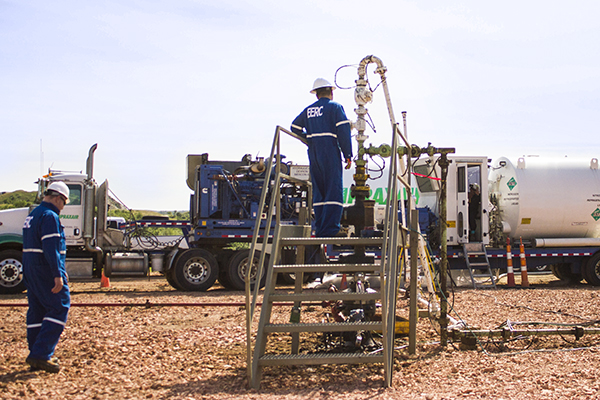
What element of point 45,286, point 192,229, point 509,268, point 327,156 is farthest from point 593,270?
point 45,286

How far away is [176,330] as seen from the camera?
7.77m

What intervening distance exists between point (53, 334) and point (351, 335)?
9.75 feet

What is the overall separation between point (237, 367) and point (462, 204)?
9.79 metres

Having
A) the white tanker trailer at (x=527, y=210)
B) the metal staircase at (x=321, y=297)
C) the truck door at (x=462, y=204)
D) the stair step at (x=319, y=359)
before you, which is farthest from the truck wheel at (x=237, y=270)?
the stair step at (x=319, y=359)

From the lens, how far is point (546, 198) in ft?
48.9

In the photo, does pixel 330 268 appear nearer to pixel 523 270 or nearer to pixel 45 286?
pixel 45 286

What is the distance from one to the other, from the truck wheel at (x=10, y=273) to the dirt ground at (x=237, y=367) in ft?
11.0

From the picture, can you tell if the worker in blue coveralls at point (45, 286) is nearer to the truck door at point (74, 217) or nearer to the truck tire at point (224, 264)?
the truck tire at point (224, 264)

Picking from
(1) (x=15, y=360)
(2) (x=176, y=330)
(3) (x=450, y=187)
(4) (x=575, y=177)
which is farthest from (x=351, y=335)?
(4) (x=575, y=177)

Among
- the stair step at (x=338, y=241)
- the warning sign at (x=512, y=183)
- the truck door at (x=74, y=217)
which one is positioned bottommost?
the stair step at (x=338, y=241)

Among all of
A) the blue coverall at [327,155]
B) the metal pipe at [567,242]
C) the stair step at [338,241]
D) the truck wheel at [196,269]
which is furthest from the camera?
the metal pipe at [567,242]

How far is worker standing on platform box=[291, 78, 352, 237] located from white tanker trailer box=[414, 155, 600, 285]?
7.63m

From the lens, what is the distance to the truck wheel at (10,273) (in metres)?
12.2

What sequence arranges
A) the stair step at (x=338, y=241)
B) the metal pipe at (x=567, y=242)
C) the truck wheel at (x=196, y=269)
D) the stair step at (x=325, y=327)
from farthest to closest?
the metal pipe at (x=567, y=242) → the truck wheel at (x=196, y=269) → the stair step at (x=338, y=241) → the stair step at (x=325, y=327)
